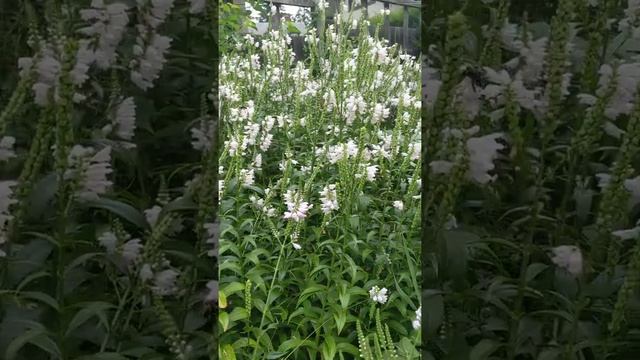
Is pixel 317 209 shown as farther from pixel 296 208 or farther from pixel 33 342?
pixel 33 342

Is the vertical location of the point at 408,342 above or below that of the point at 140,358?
below

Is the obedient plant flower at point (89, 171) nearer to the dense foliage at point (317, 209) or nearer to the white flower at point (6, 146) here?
the white flower at point (6, 146)

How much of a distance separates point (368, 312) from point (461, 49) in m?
1.19

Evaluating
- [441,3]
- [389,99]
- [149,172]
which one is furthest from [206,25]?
[389,99]

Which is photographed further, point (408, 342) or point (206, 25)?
point (408, 342)

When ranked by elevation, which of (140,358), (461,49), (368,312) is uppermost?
(461,49)

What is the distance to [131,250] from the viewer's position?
1078 mm

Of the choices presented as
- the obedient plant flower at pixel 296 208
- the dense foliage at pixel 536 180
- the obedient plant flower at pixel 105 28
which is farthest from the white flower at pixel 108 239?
the obedient plant flower at pixel 296 208

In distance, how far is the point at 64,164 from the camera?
103 cm

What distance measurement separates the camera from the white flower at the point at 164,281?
43.2 inches

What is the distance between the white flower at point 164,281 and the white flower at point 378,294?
39.5 inches

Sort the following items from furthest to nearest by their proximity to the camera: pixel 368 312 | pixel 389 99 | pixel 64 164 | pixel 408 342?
pixel 389 99 → pixel 368 312 → pixel 408 342 → pixel 64 164

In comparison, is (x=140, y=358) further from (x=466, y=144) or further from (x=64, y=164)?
(x=466, y=144)

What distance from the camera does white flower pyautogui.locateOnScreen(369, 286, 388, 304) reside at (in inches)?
79.8
